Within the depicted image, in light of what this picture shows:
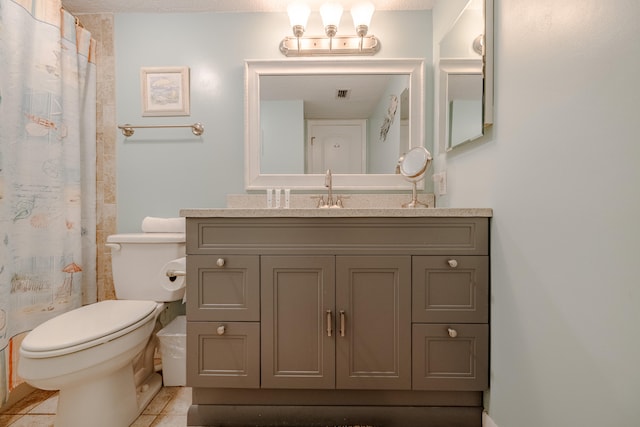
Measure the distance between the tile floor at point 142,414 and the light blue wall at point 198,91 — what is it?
897 millimetres

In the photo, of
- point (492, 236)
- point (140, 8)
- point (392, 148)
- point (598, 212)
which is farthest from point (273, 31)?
point (598, 212)

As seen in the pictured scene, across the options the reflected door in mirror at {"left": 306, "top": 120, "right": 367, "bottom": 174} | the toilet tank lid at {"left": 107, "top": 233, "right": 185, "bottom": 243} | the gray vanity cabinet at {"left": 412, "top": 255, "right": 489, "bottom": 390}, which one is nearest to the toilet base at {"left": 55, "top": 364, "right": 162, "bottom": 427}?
the toilet tank lid at {"left": 107, "top": 233, "right": 185, "bottom": 243}

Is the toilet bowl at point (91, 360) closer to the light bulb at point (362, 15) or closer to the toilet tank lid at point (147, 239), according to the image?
the toilet tank lid at point (147, 239)

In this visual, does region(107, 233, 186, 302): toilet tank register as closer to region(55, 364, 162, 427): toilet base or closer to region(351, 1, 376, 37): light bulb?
region(55, 364, 162, 427): toilet base

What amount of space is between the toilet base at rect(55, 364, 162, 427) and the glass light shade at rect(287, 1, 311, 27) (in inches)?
73.7

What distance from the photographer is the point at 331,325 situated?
47.0 inches

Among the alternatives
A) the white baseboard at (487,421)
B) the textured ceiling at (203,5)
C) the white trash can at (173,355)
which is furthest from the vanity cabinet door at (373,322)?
the textured ceiling at (203,5)

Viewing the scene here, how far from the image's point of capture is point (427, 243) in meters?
1.19

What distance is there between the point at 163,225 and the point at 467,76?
1698mm

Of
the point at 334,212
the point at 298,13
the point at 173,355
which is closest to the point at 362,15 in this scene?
the point at 298,13

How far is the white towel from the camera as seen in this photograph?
1721 mm

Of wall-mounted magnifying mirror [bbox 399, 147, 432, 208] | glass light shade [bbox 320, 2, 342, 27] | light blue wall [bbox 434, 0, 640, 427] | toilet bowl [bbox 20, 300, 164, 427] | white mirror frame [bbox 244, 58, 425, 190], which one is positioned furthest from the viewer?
white mirror frame [bbox 244, 58, 425, 190]

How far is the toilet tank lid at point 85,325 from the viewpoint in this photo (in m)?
1.05

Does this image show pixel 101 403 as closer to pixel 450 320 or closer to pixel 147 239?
pixel 147 239
